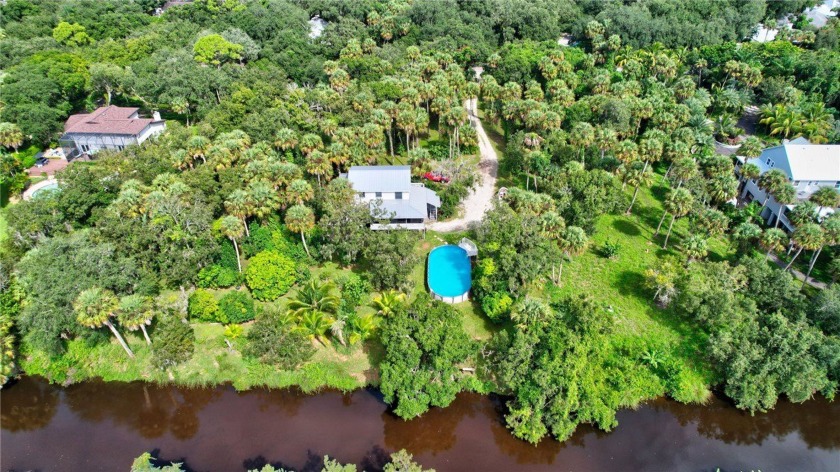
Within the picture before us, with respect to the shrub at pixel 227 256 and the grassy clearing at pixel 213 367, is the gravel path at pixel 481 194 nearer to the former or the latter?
the grassy clearing at pixel 213 367

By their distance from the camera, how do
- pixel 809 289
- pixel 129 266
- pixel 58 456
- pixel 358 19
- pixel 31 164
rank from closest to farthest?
pixel 58 456, pixel 129 266, pixel 809 289, pixel 31 164, pixel 358 19

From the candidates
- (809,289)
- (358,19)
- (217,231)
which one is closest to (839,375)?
(809,289)

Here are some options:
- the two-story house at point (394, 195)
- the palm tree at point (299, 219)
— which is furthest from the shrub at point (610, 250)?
the palm tree at point (299, 219)

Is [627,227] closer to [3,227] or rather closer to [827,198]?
[827,198]

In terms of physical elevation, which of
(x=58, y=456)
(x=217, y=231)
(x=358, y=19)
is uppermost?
(x=358, y=19)

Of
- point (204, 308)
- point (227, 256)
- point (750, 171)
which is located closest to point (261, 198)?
point (227, 256)

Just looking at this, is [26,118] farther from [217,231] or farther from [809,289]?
[809,289]

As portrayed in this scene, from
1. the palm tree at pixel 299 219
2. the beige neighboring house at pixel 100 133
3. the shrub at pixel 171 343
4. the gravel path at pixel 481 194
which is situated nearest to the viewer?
the shrub at pixel 171 343

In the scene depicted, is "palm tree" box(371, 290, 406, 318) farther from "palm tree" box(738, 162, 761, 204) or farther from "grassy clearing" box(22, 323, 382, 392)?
"palm tree" box(738, 162, 761, 204)
